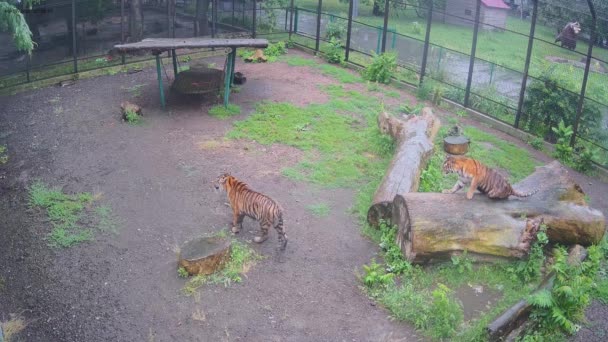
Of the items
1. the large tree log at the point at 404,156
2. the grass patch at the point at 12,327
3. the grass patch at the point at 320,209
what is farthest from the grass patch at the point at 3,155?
the large tree log at the point at 404,156

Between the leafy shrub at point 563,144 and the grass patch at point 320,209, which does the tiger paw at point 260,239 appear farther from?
the leafy shrub at point 563,144

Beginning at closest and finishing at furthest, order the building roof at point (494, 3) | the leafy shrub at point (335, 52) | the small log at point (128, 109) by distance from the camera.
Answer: the small log at point (128, 109) < the building roof at point (494, 3) < the leafy shrub at point (335, 52)

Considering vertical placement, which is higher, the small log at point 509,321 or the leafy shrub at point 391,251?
the small log at point 509,321

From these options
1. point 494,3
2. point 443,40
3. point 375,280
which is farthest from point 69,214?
point 494,3

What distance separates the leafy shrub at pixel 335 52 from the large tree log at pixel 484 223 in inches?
368

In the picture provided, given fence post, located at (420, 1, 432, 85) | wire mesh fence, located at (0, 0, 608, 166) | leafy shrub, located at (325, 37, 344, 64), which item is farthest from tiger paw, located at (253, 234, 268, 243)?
leafy shrub, located at (325, 37, 344, 64)

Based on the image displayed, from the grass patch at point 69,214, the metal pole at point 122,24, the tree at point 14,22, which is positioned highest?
the tree at point 14,22

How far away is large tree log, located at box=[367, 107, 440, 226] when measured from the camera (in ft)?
27.9

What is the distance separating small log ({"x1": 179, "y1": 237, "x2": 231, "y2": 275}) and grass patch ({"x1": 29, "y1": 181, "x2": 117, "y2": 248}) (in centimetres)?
149

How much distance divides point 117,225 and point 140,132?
3567mm

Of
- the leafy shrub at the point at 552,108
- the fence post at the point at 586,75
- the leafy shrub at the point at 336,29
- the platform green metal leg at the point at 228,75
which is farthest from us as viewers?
the leafy shrub at the point at 336,29

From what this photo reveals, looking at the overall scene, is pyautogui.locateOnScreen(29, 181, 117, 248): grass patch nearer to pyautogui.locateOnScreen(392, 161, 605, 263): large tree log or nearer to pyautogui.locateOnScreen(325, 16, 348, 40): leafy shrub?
pyautogui.locateOnScreen(392, 161, 605, 263): large tree log

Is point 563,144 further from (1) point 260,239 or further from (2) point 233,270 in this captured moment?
(2) point 233,270

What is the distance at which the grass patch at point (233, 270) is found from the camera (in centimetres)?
715
